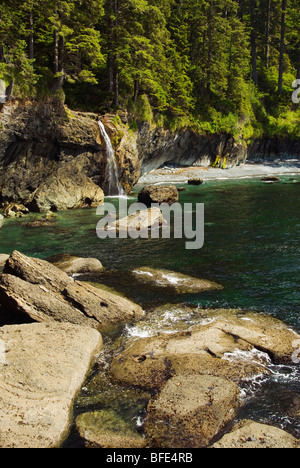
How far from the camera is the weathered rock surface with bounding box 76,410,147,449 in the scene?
5770 millimetres

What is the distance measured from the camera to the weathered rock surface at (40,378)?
5.89 meters

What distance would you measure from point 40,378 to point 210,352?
384 centimetres

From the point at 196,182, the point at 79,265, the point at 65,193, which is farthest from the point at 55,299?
the point at 196,182

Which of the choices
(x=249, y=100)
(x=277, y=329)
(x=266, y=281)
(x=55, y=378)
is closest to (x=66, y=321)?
(x=55, y=378)

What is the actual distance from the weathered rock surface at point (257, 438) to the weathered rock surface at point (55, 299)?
500cm

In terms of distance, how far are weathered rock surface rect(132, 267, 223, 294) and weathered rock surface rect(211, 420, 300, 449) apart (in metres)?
6.28

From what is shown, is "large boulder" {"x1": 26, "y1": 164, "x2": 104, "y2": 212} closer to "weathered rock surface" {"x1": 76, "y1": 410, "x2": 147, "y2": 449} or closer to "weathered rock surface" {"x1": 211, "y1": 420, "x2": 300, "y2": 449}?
"weathered rock surface" {"x1": 76, "y1": 410, "x2": 147, "y2": 449}

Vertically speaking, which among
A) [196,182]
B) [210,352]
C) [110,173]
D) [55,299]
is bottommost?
[210,352]

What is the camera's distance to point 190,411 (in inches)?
244

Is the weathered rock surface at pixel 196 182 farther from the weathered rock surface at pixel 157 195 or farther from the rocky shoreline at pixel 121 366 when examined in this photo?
the rocky shoreline at pixel 121 366

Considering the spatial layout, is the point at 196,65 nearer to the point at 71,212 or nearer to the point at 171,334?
the point at 71,212

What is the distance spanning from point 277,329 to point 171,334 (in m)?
2.81

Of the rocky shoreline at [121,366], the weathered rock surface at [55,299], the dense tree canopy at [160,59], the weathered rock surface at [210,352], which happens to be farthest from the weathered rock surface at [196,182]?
the weathered rock surface at [210,352]

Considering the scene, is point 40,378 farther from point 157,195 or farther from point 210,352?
point 157,195
